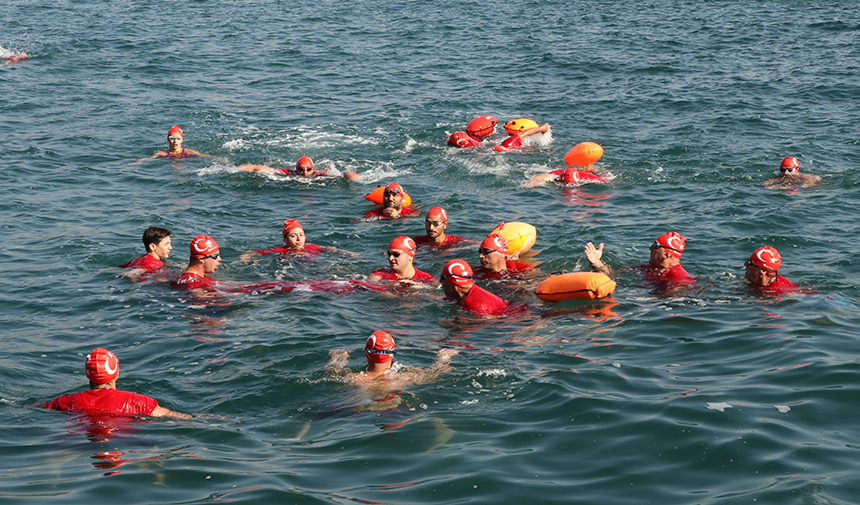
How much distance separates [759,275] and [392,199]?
7.86m

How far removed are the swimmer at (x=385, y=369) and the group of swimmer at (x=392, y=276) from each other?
12 millimetres

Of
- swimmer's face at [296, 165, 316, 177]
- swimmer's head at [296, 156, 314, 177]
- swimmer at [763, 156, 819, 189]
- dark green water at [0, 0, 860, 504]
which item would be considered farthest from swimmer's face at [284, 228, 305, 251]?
swimmer at [763, 156, 819, 189]

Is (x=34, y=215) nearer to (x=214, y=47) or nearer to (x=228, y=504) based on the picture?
(x=228, y=504)

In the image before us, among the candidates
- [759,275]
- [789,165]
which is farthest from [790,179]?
[759,275]

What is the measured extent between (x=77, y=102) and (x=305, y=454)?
2408cm

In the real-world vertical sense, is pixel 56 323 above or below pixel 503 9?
below

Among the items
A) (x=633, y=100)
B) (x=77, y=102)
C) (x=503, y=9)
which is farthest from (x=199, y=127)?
(x=503, y=9)

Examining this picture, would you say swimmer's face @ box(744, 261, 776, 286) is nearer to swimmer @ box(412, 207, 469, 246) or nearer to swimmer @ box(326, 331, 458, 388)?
swimmer @ box(326, 331, 458, 388)

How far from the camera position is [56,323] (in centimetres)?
1193

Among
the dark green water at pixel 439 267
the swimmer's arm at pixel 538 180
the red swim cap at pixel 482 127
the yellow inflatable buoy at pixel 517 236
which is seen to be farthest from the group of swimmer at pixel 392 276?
the red swim cap at pixel 482 127

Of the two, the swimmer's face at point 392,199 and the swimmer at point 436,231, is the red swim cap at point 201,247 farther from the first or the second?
the swimmer's face at point 392,199

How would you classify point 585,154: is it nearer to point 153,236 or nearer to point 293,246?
point 293,246

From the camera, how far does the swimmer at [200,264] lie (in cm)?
1270

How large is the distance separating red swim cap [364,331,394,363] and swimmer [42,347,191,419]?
2334mm
